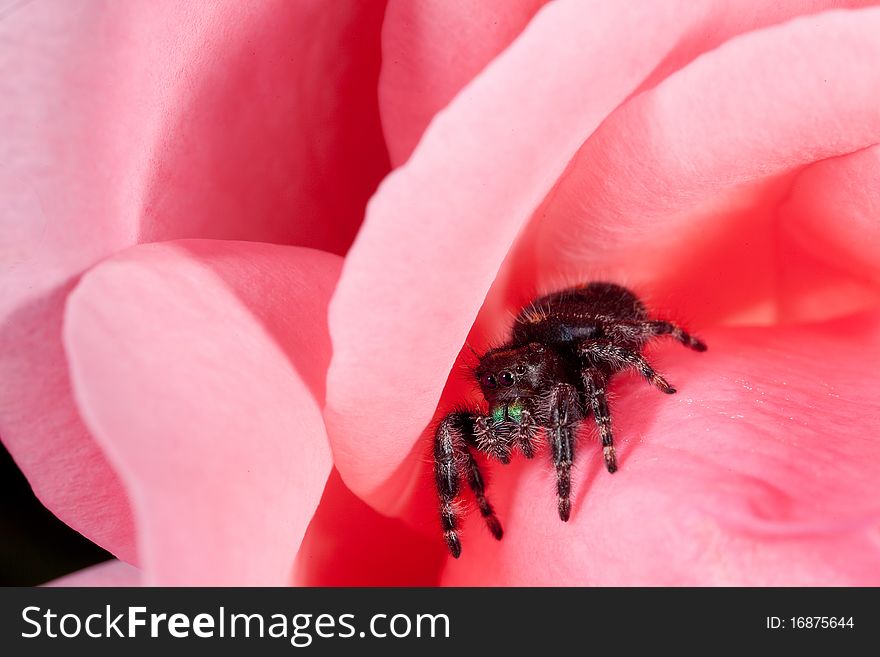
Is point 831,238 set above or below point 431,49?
below

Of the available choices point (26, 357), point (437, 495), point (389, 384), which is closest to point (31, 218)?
point (26, 357)

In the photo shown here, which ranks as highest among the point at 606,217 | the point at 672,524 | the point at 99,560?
the point at 606,217

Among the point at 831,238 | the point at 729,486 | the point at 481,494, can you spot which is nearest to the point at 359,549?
the point at 481,494

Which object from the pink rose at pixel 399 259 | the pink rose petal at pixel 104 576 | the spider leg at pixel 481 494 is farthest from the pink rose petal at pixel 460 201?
the pink rose petal at pixel 104 576

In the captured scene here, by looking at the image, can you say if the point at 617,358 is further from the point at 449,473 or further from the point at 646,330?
the point at 449,473

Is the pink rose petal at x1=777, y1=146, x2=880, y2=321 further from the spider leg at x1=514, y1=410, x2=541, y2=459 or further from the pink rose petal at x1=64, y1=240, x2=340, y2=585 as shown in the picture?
the pink rose petal at x1=64, y1=240, x2=340, y2=585

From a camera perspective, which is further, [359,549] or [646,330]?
[646,330]
